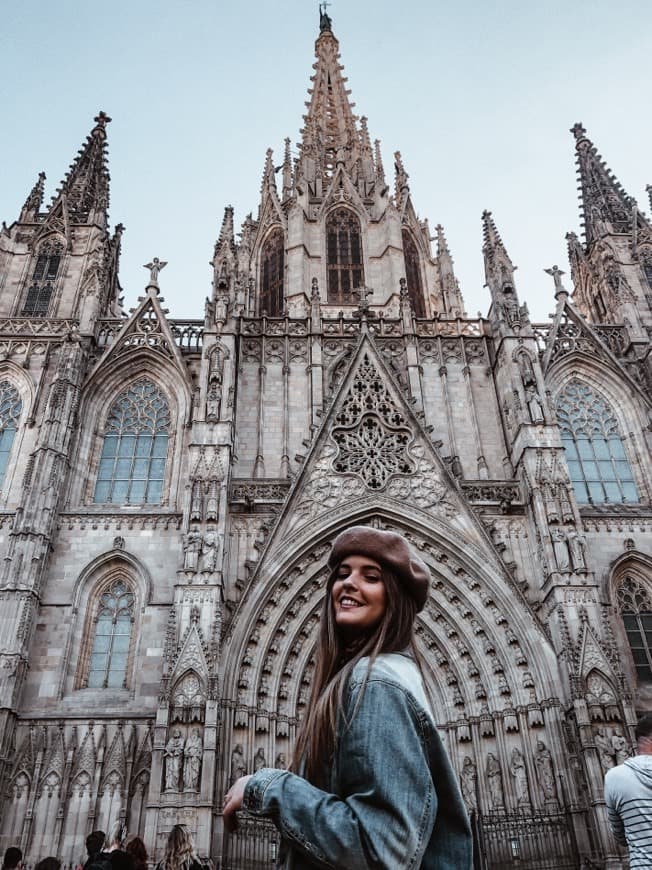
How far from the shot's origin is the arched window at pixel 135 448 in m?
18.5

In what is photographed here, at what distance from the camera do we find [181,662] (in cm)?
1359

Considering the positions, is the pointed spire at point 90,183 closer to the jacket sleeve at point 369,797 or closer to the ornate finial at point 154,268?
the ornate finial at point 154,268

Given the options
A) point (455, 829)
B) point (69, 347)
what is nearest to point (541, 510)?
point (69, 347)

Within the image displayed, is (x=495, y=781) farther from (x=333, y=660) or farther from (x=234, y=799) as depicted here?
(x=234, y=799)

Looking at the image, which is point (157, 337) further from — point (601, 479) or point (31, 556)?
point (601, 479)

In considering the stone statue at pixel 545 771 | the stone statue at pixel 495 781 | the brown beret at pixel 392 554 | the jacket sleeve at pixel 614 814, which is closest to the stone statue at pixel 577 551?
the stone statue at pixel 545 771

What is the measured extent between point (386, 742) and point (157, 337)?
2030 centimetres

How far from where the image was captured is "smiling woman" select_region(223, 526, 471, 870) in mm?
1806

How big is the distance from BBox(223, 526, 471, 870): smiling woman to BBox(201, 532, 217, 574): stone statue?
1295 cm

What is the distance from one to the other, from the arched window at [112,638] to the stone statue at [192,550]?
2.73 m

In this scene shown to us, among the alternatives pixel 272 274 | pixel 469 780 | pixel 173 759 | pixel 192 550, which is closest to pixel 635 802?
pixel 173 759

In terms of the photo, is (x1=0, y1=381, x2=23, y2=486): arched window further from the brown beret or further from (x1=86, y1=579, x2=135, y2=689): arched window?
the brown beret

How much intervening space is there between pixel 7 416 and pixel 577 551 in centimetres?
1545

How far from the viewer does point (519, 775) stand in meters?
14.1
